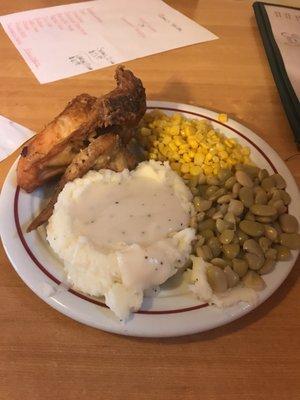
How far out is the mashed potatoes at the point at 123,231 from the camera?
3.22 feet

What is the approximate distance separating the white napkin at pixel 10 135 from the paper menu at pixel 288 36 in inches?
42.9

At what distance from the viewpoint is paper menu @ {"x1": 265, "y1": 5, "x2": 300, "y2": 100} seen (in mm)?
1863

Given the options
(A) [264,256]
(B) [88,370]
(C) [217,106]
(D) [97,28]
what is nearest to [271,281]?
(A) [264,256]

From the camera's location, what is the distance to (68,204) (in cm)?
112

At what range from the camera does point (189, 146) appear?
4.62 ft

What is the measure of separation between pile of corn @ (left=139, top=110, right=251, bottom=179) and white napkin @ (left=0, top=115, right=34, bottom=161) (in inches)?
16.8

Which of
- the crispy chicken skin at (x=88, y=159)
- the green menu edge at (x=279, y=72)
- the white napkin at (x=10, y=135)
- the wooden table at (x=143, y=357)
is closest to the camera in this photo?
the wooden table at (x=143, y=357)

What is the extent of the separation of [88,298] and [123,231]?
188mm

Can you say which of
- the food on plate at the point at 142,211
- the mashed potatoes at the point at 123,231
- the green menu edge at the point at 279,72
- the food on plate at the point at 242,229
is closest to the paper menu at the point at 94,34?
the green menu edge at the point at 279,72

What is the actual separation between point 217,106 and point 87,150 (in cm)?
79

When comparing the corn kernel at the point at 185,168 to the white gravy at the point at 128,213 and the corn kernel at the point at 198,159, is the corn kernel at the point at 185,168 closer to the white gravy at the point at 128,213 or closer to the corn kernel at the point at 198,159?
the corn kernel at the point at 198,159

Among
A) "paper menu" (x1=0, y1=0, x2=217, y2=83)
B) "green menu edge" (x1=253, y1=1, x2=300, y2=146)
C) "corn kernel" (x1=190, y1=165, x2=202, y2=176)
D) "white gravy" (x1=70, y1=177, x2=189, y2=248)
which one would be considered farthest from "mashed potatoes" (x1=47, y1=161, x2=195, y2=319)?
"paper menu" (x1=0, y1=0, x2=217, y2=83)

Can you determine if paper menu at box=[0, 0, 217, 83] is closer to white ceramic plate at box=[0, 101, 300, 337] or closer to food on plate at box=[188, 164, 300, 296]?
white ceramic plate at box=[0, 101, 300, 337]

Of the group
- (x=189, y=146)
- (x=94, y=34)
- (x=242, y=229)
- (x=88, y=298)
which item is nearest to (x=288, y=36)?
(x=94, y=34)
